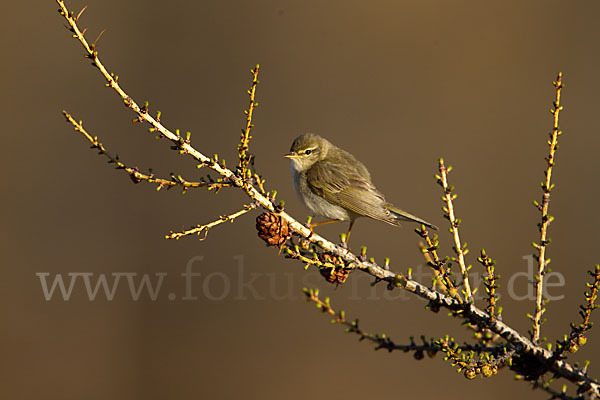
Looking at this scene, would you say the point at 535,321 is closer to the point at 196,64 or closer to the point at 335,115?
the point at 335,115

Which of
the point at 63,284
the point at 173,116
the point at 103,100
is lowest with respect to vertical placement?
the point at 63,284

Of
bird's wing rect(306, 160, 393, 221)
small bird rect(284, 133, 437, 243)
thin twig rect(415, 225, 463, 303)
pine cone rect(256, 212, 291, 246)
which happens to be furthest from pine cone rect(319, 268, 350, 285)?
bird's wing rect(306, 160, 393, 221)

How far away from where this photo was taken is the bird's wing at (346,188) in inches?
176

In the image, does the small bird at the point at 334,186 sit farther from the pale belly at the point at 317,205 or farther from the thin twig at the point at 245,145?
the thin twig at the point at 245,145

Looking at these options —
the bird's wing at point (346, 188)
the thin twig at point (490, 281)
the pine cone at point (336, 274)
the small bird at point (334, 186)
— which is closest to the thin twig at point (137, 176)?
the pine cone at point (336, 274)

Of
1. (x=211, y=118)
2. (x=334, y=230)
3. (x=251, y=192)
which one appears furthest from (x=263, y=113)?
(x=251, y=192)

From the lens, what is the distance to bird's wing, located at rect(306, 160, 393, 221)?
4.46 m

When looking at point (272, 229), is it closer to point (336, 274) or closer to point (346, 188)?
point (336, 274)

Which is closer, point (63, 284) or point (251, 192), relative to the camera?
point (251, 192)

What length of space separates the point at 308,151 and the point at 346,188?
0.64m

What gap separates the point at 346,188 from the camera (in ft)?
15.3

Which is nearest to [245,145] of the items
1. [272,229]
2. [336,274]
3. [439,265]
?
[272,229]

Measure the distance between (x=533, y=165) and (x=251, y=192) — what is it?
9.19m

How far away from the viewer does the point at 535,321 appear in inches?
105
